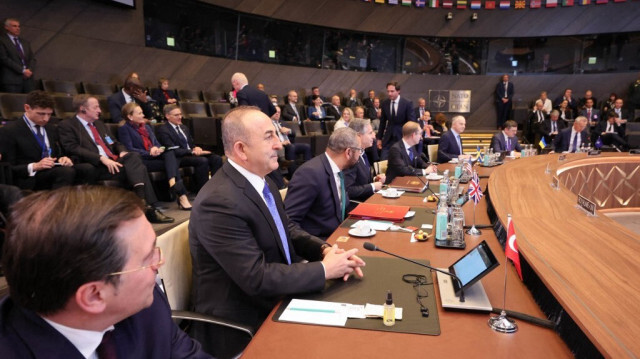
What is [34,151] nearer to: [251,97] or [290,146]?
[251,97]

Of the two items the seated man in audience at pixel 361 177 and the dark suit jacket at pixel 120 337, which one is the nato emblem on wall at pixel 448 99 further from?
the dark suit jacket at pixel 120 337

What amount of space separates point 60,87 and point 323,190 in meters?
5.00

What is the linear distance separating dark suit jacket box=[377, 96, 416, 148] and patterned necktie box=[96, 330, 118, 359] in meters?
5.37

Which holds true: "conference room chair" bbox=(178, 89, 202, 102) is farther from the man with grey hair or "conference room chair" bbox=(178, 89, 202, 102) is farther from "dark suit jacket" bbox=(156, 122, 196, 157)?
the man with grey hair

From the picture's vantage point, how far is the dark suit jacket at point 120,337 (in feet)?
2.38

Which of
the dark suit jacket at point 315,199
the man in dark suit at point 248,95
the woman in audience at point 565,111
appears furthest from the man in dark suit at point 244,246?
the woman in audience at point 565,111

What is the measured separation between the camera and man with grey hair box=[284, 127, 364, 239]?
2.35m

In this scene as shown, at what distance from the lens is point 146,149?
4.53 m

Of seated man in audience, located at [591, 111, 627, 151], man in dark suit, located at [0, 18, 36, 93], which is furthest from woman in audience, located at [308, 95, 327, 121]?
seated man in audience, located at [591, 111, 627, 151]

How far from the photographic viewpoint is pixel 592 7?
1089cm

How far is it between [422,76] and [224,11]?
5974 mm

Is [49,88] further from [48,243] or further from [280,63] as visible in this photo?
[48,243]

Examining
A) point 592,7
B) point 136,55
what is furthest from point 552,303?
point 592,7

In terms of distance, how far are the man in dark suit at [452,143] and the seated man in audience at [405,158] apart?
3.20ft
